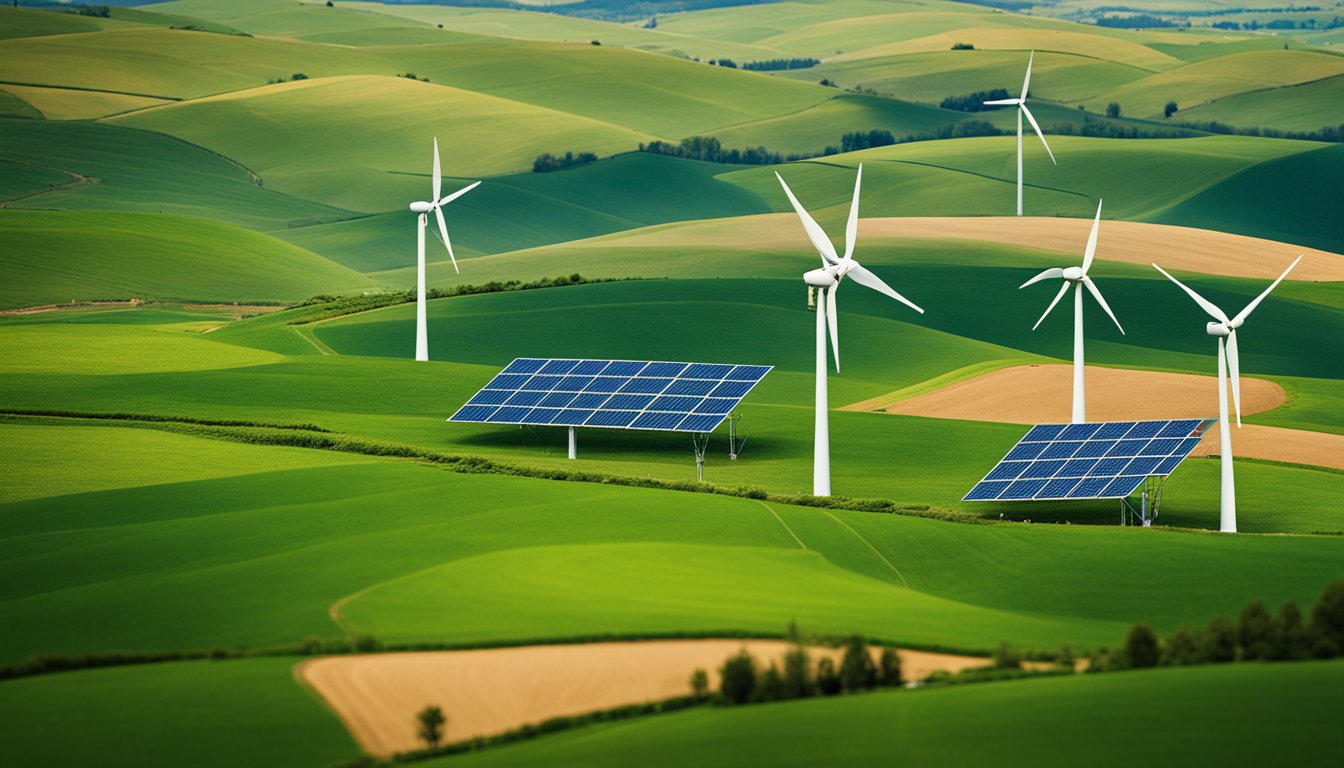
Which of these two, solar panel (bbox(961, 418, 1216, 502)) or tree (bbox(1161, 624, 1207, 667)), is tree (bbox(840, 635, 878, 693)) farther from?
solar panel (bbox(961, 418, 1216, 502))

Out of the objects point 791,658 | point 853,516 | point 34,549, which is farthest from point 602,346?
point 791,658

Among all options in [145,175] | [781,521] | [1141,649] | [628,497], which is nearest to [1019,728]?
[1141,649]

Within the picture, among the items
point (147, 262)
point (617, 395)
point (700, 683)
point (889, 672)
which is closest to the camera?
point (700, 683)

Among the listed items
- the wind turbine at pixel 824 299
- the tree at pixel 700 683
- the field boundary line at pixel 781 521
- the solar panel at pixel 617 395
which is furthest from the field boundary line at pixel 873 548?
the tree at pixel 700 683

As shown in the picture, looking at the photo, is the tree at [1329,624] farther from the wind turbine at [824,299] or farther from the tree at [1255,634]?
the wind turbine at [824,299]

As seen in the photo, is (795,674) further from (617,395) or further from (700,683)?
(617,395)
